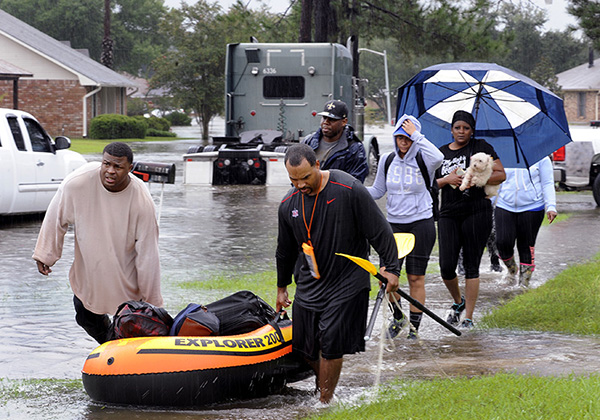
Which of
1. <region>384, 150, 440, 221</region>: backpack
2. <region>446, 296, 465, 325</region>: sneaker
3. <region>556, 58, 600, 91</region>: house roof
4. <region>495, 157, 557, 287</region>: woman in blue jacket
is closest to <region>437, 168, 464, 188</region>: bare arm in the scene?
<region>384, 150, 440, 221</region>: backpack

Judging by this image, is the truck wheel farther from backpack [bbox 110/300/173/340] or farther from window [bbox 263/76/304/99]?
backpack [bbox 110/300/173/340]

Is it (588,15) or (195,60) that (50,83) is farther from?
(588,15)

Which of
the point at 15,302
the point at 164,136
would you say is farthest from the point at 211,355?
the point at 164,136

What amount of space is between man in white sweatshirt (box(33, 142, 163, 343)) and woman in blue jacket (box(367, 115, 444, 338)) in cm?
231

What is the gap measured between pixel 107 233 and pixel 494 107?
466 centimetres

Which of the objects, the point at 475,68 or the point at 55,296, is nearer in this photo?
the point at 475,68

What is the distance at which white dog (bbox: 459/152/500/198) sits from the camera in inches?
331

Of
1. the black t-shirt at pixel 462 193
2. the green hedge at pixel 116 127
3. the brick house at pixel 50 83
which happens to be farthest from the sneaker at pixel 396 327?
the brick house at pixel 50 83

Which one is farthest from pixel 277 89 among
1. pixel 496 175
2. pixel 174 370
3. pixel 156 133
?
pixel 156 133

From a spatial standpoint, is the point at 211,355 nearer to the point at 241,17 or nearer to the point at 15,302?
the point at 15,302

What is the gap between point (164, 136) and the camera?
57406 millimetres

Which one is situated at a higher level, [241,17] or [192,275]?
[241,17]

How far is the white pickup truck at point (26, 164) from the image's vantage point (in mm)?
15477

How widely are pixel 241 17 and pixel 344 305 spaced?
27.6 metres
